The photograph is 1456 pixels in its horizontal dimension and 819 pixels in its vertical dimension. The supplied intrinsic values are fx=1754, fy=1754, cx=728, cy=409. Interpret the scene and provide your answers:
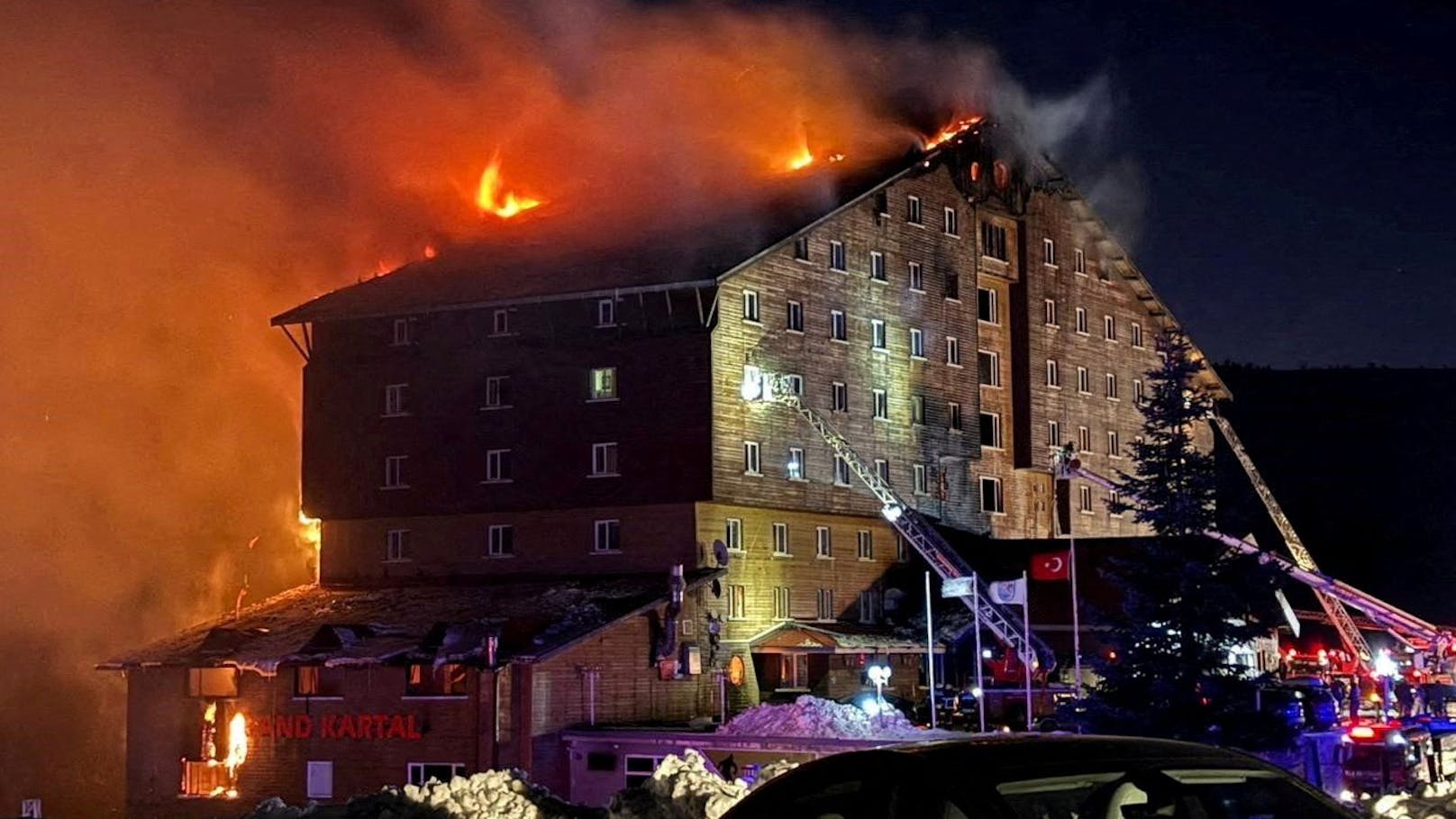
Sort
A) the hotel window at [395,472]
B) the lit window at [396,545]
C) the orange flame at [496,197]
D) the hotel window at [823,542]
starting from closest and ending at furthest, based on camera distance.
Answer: the hotel window at [823,542], the lit window at [396,545], the hotel window at [395,472], the orange flame at [496,197]

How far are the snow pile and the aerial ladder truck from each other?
353 inches

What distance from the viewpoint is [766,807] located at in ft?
29.0

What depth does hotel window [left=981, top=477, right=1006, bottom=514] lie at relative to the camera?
226 feet

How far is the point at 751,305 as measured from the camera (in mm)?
58469

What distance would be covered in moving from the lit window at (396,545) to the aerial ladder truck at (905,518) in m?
13.5

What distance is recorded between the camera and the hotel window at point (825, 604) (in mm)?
60844

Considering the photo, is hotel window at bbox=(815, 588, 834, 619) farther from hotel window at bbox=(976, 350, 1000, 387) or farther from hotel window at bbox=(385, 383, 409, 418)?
hotel window at bbox=(385, 383, 409, 418)

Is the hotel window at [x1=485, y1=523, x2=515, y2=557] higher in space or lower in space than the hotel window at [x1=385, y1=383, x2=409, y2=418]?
lower

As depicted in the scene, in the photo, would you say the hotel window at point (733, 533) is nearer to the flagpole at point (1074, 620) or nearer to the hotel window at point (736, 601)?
the hotel window at point (736, 601)

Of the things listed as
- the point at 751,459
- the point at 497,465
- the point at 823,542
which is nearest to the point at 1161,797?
the point at 751,459

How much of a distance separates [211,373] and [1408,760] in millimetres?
59306

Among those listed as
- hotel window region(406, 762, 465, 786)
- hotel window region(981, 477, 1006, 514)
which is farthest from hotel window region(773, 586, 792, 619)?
hotel window region(406, 762, 465, 786)

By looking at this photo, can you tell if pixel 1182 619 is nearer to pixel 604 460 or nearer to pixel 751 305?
pixel 751 305

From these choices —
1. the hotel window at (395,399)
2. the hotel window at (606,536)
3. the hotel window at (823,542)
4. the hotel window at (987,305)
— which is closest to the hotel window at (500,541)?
the hotel window at (606,536)
